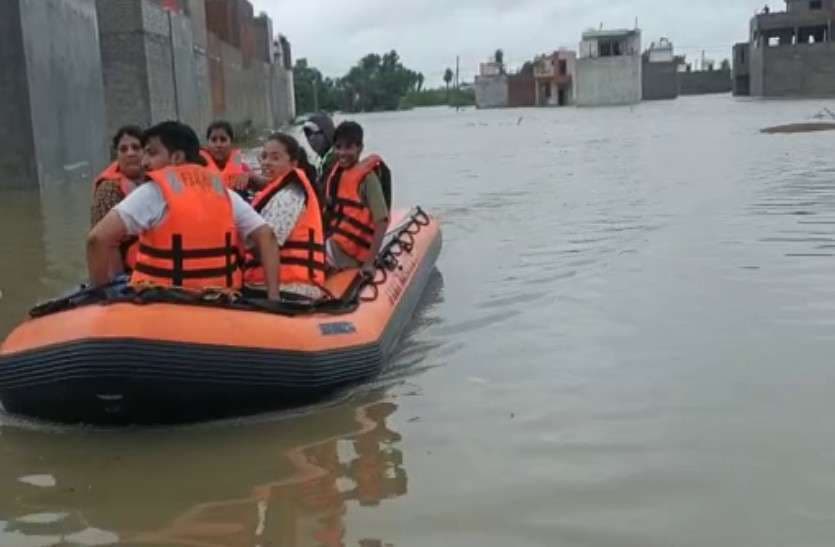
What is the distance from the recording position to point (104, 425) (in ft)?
13.6

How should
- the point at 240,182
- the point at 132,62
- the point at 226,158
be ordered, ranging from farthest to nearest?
1. the point at 132,62
2. the point at 226,158
3. the point at 240,182

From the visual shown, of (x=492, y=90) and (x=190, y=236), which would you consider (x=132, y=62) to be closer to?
(x=190, y=236)

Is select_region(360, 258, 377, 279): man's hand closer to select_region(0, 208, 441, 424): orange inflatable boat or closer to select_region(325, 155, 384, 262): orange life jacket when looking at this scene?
select_region(325, 155, 384, 262): orange life jacket

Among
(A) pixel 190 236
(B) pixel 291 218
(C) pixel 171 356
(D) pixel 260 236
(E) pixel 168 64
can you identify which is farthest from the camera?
(E) pixel 168 64

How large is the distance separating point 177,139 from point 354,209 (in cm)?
177

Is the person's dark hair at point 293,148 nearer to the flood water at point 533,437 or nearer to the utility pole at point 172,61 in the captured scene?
the flood water at point 533,437

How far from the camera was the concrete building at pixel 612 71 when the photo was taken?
6950 centimetres

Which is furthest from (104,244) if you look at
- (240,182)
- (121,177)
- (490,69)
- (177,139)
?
(490,69)

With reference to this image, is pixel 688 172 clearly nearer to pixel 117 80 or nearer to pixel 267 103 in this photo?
pixel 117 80

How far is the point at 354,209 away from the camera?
5.83 m

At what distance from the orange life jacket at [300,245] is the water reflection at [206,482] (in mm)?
740

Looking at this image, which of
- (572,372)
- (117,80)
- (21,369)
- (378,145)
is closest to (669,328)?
(572,372)

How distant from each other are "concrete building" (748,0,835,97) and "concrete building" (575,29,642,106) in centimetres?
776

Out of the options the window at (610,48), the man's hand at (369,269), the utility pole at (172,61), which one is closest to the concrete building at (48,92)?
the utility pole at (172,61)
